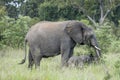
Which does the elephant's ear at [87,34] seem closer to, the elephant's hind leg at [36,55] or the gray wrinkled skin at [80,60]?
the gray wrinkled skin at [80,60]

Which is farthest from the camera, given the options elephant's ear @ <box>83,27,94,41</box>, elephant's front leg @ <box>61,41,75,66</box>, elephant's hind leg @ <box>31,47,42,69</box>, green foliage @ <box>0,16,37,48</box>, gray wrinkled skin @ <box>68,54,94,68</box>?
green foliage @ <box>0,16,37,48</box>

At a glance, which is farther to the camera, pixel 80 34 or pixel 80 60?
pixel 80 34

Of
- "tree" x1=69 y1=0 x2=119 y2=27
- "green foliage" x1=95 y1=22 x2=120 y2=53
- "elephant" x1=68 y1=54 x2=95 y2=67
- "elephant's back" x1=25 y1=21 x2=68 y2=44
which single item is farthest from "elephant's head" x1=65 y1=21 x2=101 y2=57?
"tree" x1=69 y1=0 x2=119 y2=27

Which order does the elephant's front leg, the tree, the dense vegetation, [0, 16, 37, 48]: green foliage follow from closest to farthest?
the elephant's front leg < the dense vegetation < [0, 16, 37, 48]: green foliage < the tree

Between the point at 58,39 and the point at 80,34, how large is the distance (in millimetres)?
657

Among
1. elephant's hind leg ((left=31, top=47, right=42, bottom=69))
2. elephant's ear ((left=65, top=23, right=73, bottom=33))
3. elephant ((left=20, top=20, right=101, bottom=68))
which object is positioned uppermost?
elephant's ear ((left=65, top=23, right=73, bottom=33))

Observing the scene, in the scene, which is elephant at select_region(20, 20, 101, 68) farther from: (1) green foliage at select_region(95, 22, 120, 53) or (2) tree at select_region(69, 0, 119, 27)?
(2) tree at select_region(69, 0, 119, 27)

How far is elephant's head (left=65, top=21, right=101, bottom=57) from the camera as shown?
1103cm

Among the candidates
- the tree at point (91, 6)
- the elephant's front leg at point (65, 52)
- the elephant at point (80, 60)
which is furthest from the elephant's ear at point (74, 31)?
the tree at point (91, 6)

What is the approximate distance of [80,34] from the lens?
1114cm

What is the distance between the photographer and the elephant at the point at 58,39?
11.0m

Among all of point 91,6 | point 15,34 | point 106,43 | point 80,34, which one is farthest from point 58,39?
point 91,6

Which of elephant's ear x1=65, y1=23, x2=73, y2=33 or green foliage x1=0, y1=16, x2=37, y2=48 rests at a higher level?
elephant's ear x1=65, y1=23, x2=73, y2=33

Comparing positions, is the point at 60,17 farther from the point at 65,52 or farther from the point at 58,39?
the point at 65,52
